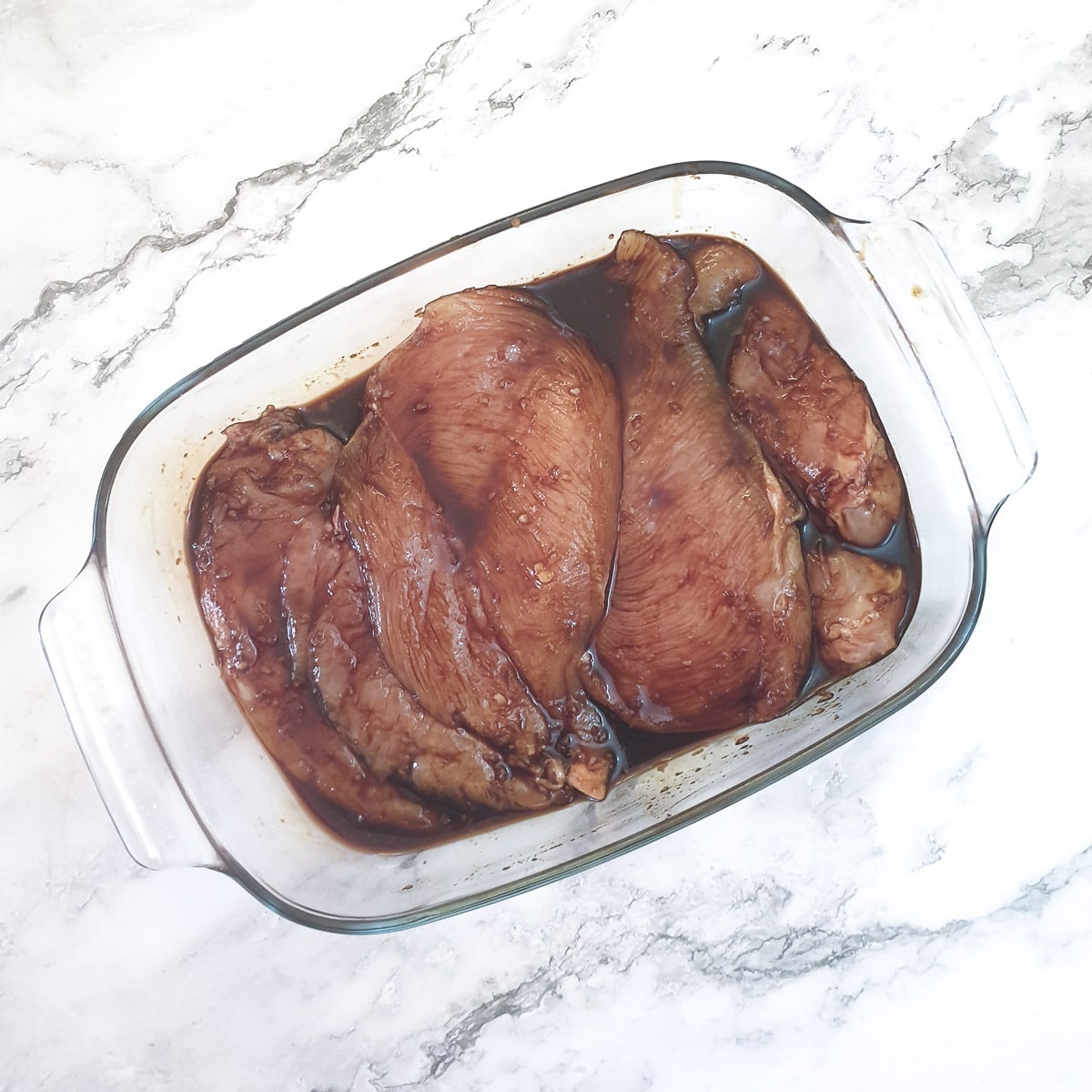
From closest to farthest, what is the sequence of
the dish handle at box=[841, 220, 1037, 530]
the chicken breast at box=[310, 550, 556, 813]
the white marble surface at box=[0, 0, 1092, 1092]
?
the dish handle at box=[841, 220, 1037, 530] < the chicken breast at box=[310, 550, 556, 813] < the white marble surface at box=[0, 0, 1092, 1092]

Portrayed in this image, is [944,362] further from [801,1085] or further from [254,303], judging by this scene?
[801,1085]

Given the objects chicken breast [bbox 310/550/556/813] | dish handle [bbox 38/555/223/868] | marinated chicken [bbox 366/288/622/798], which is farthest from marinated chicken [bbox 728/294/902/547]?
dish handle [bbox 38/555/223/868]

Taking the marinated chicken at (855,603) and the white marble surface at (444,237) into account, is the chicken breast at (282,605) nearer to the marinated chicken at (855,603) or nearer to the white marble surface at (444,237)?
the white marble surface at (444,237)

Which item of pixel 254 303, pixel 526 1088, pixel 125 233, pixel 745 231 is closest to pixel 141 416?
pixel 254 303

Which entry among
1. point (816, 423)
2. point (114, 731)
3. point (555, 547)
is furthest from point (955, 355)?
point (114, 731)

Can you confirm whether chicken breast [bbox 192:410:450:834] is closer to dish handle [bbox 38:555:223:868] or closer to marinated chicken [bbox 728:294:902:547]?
dish handle [bbox 38:555:223:868]

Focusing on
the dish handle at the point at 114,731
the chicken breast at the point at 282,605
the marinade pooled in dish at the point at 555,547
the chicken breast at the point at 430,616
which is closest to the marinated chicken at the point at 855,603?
the marinade pooled in dish at the point at 555,547

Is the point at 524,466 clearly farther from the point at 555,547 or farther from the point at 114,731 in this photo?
the point at 114,731
